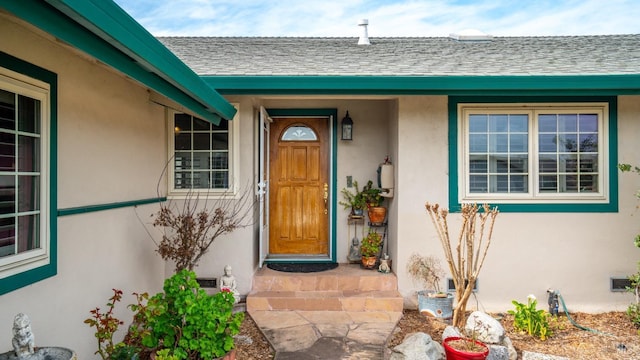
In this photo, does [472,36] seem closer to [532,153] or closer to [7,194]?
[532,153]

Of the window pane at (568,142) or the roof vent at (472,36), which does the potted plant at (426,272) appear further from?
the roof vent at (472,36)

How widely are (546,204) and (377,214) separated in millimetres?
1938

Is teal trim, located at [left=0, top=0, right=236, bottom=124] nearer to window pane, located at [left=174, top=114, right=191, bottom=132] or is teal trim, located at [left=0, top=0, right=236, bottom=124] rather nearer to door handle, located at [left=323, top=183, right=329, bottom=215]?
window pane, located at [left=174, top=114, right=191, bottom=132]

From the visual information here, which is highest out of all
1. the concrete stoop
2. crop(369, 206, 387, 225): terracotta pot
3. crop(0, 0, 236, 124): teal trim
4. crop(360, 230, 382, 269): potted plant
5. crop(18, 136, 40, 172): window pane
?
crop(0, 0, 236, 124): teal trim

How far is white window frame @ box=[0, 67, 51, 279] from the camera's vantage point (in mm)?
2273

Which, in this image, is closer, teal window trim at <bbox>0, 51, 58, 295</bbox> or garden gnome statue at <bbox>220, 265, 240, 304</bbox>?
teal window trim at <bbox>0, 51, 58, 295</bbox>

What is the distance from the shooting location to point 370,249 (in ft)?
16.3

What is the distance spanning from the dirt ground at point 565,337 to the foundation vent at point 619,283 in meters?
0.26

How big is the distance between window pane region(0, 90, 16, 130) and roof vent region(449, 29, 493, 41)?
582cm

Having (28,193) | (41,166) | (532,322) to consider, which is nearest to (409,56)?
(532,322)

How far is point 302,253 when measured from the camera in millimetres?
5527

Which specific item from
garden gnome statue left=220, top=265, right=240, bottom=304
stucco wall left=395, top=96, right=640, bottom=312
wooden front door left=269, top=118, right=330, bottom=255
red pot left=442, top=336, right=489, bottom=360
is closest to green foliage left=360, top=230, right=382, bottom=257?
stucco wall left=395, top=96, right=640, bottom=312

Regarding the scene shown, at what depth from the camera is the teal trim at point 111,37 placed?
4.91 ft

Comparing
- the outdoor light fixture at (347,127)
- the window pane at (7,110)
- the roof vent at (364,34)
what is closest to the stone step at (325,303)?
the outdoor light fixture at (347,127)
